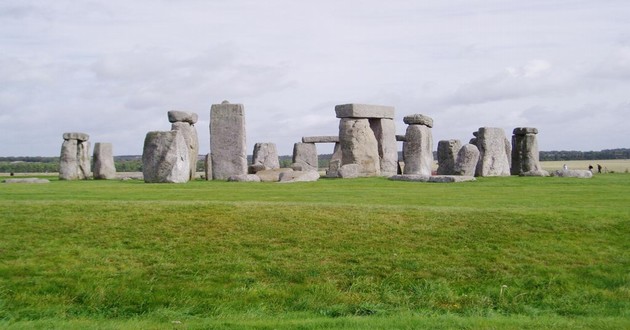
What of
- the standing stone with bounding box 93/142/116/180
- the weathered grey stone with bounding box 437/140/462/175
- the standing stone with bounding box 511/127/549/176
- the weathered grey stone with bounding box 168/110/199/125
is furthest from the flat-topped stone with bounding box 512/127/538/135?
the standing stone with bounding box 93/142/116/180

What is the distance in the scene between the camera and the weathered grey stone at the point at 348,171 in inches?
1099

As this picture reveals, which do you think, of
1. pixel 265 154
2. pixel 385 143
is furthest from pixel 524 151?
pixel 265 154

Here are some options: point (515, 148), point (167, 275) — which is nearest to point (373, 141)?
point (515, 148)

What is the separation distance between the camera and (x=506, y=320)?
30.2ft

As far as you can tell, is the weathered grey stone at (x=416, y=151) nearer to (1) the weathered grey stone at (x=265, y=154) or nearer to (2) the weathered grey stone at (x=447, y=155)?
(2) the weathered grey stone at (x=447, y=155)

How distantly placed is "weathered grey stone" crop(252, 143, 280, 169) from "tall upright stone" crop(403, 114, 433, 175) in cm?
990

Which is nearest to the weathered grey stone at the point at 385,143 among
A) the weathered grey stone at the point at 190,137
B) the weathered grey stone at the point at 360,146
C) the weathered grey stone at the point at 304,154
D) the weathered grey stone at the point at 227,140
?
the weathered grey stone at the point at 360,146

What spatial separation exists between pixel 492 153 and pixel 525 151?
5.66 feet

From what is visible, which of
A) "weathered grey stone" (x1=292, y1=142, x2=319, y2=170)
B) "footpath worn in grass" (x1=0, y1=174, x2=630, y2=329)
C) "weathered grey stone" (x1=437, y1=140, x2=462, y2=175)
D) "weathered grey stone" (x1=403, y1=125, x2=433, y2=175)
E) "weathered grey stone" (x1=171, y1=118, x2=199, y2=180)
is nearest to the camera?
"footpath worn in grass" (x1=0, y1=174, x2=630, y2=329)

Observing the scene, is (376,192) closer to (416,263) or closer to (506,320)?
(416,263)

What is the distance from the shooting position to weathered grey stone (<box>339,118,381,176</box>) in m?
30.5

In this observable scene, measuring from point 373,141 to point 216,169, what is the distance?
7.39 metres

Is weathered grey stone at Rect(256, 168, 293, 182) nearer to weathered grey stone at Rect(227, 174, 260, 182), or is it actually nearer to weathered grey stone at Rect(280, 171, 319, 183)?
weathered grey stone at Rect(280, 171, 319, 183)

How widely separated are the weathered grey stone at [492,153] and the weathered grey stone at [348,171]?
5.39 metres
